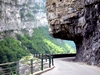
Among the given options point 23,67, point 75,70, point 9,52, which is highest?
point 75,70

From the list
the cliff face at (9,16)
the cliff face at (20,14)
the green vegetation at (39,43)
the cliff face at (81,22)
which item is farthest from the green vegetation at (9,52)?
the cliff face at (81,22)

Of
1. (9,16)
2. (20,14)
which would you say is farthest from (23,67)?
(20,14)

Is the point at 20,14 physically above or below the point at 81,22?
above

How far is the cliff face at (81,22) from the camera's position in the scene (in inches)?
925

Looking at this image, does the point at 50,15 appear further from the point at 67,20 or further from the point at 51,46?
the point at 51,46

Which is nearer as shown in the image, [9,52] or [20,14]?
[9,52]

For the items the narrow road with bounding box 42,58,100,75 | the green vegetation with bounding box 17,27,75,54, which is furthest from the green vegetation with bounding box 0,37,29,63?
the narrow road with bounding box 42,58,100,75

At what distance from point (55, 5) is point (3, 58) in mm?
53375

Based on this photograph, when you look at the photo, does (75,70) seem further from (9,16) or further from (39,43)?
(39,43)

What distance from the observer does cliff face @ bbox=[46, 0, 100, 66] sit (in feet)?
77.1

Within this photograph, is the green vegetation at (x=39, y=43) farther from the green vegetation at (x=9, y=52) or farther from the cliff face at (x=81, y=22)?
the cliff face at (x=81, y=22)

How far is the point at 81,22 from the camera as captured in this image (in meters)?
27.8

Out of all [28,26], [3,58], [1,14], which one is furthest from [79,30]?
[28,26]

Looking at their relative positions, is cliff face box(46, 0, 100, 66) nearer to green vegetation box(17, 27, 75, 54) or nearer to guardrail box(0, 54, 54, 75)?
guardrail box(0, 54, 54, 75)
